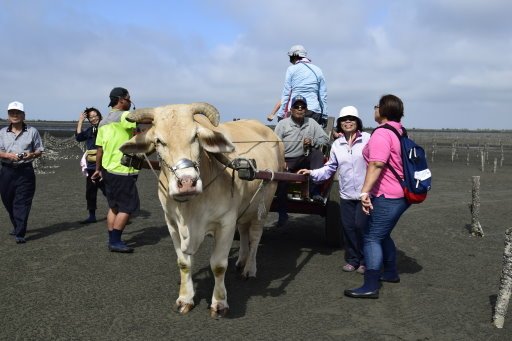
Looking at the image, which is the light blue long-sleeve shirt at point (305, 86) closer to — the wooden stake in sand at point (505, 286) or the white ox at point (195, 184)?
the white ox at point (195, 184)

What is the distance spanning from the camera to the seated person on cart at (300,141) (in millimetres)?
6969

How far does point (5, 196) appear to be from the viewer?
7742 mm

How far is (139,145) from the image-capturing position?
4.59 metres

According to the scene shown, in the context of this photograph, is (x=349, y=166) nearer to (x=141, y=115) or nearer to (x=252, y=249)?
(x=252, y=249)

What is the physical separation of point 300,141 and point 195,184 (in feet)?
11.0

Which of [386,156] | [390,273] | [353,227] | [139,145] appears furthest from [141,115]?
[390,273]

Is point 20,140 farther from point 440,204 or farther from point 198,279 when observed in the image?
point 440,204

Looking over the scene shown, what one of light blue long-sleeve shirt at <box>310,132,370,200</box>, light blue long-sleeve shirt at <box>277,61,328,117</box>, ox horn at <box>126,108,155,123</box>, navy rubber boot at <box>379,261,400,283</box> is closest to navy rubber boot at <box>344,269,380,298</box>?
navy rubber boot at <box>379,261,400,283</box>

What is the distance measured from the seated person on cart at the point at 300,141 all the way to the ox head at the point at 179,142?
2.70 meters

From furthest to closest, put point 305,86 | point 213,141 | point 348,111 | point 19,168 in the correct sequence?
point 305,86 → point 19,168 → point 348,111 → point 213,141

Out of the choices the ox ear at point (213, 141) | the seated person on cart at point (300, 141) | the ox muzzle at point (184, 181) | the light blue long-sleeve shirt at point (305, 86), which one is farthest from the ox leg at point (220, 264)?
the light blue long-sleeve shirt at point (305, 86)

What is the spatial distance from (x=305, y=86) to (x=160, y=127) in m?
4.32

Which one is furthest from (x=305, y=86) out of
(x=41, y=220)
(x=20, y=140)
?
(x=41, y=220)

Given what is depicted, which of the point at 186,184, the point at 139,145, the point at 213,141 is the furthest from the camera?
the point at 139,145
